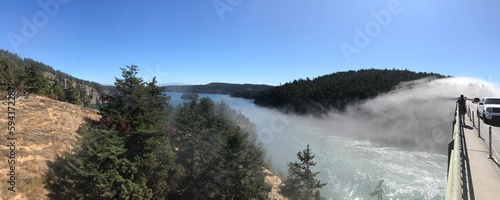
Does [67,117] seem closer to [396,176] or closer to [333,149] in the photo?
[396,176]

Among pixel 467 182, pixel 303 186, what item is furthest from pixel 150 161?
pixel 467 182

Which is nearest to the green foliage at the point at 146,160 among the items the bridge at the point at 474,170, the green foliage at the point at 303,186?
the green foliage at the point at 303,186

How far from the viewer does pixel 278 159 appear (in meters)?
76.8

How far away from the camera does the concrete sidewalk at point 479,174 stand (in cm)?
947

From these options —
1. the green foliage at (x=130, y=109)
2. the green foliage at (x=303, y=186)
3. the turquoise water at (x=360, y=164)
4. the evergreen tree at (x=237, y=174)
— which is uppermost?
the green foliage at (x=130, y=109)

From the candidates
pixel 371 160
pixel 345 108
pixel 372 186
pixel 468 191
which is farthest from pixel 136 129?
pixel 345 108

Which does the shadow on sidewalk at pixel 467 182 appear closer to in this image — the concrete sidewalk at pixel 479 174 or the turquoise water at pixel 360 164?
the concrete sidewalk at pixel 479 174

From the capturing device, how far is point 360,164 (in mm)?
68562

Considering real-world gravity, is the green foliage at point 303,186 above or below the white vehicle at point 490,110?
below

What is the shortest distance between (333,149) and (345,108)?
6975cm

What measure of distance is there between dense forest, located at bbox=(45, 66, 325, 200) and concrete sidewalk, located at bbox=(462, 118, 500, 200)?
886 inches

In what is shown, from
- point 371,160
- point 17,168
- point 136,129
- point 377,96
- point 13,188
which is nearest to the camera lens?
point 13,188

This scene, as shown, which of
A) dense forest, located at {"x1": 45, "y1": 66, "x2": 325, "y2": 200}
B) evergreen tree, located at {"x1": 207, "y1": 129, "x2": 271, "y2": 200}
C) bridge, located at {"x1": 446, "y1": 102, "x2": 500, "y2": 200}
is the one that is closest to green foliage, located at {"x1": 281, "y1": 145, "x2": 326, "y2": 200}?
dense forest, located at {"x1": 45, "y1": 66, "x2": 325, "y2": 200}

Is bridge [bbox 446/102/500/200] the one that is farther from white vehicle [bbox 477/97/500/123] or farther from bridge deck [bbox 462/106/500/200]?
white vehicle [bbox 477/97/500/123]
